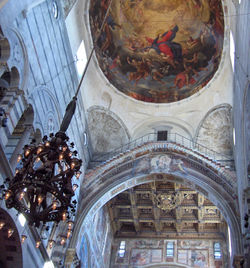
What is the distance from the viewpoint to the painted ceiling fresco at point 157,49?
17.9m

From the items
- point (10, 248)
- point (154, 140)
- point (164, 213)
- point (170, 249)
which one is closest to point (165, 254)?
point (170, 249)

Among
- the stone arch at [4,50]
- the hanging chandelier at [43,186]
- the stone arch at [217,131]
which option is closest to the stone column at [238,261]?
the stone arch at [217,131]

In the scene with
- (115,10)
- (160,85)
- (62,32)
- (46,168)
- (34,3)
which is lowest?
(46,168)

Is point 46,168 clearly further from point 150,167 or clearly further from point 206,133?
point 206,133

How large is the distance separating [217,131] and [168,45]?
536cm

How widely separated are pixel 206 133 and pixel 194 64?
3799 mm

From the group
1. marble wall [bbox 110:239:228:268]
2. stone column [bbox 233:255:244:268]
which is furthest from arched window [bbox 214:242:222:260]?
stone column [bbox 233:255:244:268]

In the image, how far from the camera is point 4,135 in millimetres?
9422

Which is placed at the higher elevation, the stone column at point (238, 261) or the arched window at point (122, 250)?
the arched window at point (122, 250)

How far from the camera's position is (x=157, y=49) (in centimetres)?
1917

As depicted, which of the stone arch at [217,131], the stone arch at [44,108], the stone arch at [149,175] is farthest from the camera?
the stone arch at [217,131]

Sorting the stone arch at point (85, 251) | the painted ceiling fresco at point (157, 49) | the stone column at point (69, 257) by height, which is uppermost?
the painted ceiling fresco at point (157, 49)

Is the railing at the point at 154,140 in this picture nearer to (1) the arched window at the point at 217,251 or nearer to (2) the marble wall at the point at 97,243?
(2) the marble wall at the point at 97,243

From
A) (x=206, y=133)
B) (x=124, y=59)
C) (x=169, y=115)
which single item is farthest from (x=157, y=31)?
(x=206, y=133)
